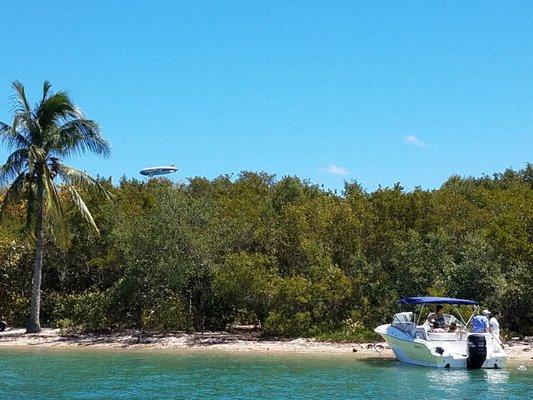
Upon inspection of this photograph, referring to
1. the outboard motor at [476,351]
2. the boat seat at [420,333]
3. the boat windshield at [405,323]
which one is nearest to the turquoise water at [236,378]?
the outboard motor at [476,351]

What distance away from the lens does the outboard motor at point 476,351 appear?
20953 mm

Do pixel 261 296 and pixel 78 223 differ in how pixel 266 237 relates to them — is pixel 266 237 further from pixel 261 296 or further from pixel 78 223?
pixel 78 223

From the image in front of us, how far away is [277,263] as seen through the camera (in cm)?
3009

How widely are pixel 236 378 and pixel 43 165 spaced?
46.1 ft

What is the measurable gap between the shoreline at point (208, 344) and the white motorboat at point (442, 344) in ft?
4.99

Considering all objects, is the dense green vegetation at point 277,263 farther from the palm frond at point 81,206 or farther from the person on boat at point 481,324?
the person on boat at point 481,324

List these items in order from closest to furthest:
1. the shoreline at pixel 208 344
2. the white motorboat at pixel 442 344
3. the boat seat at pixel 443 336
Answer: the white motorboat at pixel 442 344
the boat seat at pixel 443 336
the shoreline at pixel 208 344

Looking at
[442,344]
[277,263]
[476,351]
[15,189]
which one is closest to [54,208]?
[15,189]

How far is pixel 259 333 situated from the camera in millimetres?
29938

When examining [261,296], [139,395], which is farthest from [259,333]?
[139,395]

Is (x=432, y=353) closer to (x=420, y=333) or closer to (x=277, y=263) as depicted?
(x=420, y=333)

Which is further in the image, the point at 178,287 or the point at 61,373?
the point at 178,287

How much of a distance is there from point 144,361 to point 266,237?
9333 mm

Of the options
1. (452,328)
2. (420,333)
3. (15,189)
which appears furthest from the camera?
(15,189)
